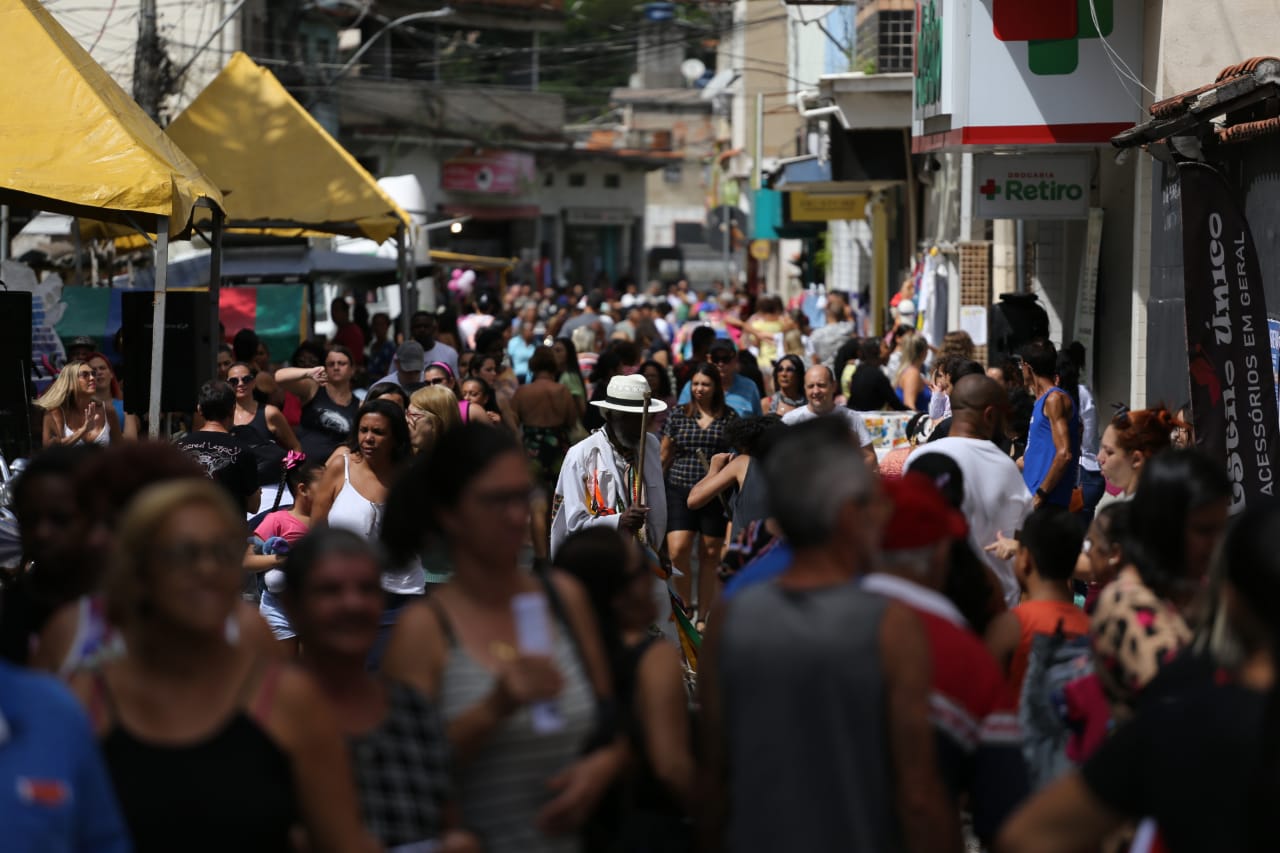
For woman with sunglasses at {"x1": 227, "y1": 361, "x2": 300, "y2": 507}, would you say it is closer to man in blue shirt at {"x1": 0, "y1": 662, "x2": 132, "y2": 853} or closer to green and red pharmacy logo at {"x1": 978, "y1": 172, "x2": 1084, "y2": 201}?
green and red pharmacy logo at {"x1": 978, "y1": 172, "x2": 1084, "y2": 201}

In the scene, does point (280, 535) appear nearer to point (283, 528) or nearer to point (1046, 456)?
point (283, 528)

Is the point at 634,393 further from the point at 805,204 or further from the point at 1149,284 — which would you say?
the point at 805,204

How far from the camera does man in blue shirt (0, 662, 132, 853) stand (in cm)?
304

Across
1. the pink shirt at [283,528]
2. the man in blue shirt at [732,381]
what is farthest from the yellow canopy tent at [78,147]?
the man in blue shirt at [732,381]

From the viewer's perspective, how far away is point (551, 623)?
3680mm

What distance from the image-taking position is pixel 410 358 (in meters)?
12.3

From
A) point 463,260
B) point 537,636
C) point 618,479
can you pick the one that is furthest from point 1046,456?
point 463,260

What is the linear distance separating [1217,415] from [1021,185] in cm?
687

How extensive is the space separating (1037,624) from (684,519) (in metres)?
6.36

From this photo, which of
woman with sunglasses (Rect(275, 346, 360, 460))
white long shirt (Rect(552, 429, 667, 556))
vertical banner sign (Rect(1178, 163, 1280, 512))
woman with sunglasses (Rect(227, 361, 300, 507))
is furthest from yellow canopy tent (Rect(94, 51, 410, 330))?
vertical banner sign (Rect(1178, 163, 1280, 512))

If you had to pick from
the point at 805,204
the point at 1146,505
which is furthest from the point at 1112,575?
the point at 805,204

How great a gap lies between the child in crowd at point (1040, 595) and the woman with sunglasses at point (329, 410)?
6416 mm

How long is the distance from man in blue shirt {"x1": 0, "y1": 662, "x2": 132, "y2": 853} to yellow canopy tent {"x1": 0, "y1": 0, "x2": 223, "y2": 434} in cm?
689

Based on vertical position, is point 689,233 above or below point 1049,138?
above
